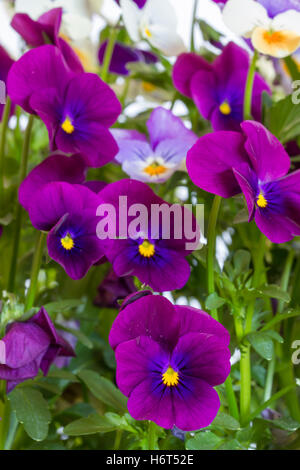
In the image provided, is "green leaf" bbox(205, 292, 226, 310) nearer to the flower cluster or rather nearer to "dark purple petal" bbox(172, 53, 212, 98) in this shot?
the flower cluster

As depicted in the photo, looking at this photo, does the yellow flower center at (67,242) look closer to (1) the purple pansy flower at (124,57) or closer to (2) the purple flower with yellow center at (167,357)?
(2) the purple flower with yellow center at (167,357)

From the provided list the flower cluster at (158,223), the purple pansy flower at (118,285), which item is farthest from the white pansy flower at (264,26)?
the purple pansy flower at (118,285)

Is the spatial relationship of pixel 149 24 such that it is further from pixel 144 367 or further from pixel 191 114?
pixel 144 367

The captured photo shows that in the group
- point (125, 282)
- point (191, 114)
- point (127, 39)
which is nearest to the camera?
point (125, 282)

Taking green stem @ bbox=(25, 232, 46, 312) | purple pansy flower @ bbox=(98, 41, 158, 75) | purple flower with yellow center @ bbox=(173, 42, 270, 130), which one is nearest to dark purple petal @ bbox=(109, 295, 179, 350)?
green stem @ bbox=(25, 232, 46, 312)

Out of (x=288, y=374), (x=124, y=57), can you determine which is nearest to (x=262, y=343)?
(x=288, y=374)

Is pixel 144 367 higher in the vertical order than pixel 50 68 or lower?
lower
